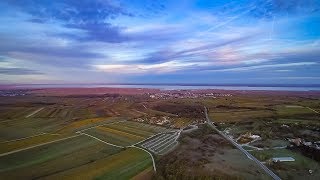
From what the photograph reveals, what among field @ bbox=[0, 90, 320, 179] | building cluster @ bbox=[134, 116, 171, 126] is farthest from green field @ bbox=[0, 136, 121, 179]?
building cluster @ bbox=[134, 116, 171, 126]

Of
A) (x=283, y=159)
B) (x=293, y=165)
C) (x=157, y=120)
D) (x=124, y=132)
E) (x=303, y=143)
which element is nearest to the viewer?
(x=293, y=165)

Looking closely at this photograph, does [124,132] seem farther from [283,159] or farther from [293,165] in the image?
[293,165]

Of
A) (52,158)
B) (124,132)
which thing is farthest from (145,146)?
(52,158)

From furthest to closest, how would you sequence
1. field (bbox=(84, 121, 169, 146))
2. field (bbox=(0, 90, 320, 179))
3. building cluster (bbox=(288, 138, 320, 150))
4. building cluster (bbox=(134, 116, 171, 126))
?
1. building cluster (bbox=(134, 116, 171, 126))
2. field (bbox=(84, 121, 169, 146))
3. building cluster (bbox=(288, 138, 320, 150))
4. field (bbox=(0, 90, 320, 179))

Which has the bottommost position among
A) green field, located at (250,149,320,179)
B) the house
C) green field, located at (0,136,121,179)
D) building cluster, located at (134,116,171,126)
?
green field, located at (250,149,320,179)

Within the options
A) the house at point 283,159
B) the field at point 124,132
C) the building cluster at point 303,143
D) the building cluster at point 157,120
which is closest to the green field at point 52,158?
the field at point 124,132

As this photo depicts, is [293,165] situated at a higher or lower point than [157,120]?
lower

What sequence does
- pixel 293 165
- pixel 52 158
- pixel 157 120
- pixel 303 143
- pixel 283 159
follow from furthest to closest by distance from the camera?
pixel 157 120, pixel 303 143, pixel 283 159, pixel 52 158, pixel 293 165

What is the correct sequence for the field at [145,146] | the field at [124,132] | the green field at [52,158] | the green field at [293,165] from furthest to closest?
the field at [124,132], the field at [145,146], the green field at [293,165], the green field at [52,158]

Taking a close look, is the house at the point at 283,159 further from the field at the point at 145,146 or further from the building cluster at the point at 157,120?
the building cluster at the point at 157,120

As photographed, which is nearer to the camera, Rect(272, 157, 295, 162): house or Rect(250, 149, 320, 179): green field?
Rect(250, 149, 320, 179): green field

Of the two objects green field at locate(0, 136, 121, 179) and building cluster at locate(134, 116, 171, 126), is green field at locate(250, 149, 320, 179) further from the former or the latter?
building cluster at locate(134, 116, 171, 126)

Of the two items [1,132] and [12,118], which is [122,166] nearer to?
[1,132]
